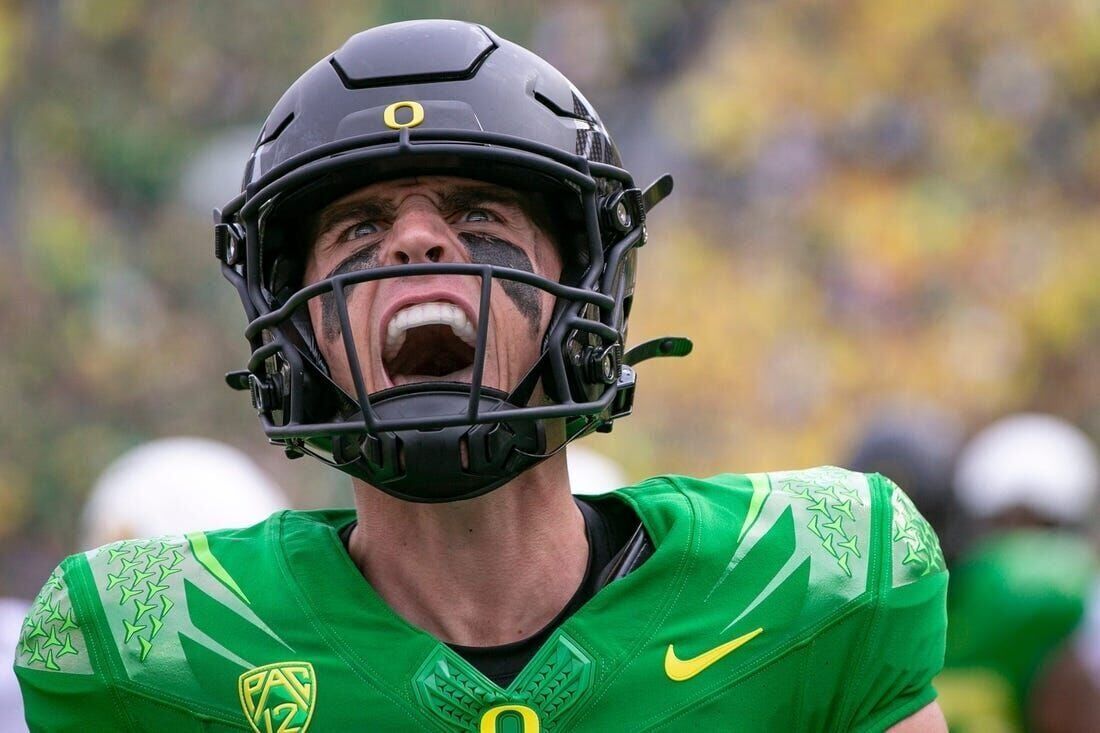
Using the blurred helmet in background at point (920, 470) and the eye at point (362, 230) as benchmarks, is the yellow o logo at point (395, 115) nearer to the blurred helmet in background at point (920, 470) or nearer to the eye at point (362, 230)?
the eye at point (362, 230)

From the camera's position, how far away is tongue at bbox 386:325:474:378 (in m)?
2.55

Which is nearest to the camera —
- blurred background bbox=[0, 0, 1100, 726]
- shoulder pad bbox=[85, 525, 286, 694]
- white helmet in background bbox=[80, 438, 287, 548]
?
shoulder pad bbox=[85, 525, 286, 694]

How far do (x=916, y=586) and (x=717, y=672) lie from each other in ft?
1.13

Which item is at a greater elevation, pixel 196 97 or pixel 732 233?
pixel 196 97

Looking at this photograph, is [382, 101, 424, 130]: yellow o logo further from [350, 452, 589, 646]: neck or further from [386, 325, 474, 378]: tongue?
[350, 452, 589, 646]: neck

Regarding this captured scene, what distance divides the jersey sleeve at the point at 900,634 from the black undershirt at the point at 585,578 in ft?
1.31

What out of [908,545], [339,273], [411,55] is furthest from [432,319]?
[908,545]

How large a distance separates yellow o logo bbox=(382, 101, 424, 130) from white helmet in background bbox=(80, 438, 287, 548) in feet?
6.76

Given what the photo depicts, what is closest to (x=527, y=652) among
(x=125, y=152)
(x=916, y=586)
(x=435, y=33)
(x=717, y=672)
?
(x=717, y=672)

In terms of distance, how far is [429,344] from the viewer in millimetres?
2568

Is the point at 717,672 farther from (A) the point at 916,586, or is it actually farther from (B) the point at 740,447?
(B) the point at 740,447

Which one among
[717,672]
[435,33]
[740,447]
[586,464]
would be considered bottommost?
[740,447]

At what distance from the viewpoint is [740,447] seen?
9.79 metres

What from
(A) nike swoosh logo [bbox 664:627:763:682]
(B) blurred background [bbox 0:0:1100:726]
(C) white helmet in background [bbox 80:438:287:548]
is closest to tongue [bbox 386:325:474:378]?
(A) nike swoosh logo [bbox 664:627:763:682]
